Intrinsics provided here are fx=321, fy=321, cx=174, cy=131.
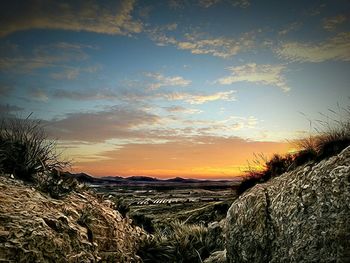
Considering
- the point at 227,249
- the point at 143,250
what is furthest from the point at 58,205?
the point at 227,249

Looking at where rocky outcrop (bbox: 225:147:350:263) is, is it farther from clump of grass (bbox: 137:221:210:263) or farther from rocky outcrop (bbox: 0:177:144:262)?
rocky outcrop (bbox: 0:177:144:262)

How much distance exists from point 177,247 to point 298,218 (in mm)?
3709

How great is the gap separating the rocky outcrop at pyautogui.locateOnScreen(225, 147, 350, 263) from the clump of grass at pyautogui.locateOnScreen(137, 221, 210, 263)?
4.96 ft

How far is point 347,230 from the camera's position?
378cm

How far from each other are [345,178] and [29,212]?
3986mm

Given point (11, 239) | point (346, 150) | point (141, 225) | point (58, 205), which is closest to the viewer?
point (11, 239)

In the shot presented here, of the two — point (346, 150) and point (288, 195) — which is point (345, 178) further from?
point (288, 195)

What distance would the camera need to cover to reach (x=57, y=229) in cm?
414

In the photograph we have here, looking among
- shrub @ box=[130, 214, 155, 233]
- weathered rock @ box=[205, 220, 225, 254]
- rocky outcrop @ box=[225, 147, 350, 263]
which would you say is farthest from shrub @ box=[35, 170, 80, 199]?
weathered rock @ box=[205, 220, 225, 254]

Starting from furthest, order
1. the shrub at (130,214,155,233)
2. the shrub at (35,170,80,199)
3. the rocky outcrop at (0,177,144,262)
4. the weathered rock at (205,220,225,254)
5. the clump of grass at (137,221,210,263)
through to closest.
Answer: the shrub at (130,214,155,233)
the weathered rock at (205,220,225,254)
the clump of grass at (137,221,210,263)
the shrub at (35,170,80,199)
the rocky outcrop at (0,177,144,262)

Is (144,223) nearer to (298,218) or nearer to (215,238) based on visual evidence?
(215,238)

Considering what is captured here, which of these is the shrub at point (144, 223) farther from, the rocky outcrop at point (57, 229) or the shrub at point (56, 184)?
the shrub at point (56, 184)

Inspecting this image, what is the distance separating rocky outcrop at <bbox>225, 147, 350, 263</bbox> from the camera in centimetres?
398

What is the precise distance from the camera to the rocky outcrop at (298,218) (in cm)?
398
